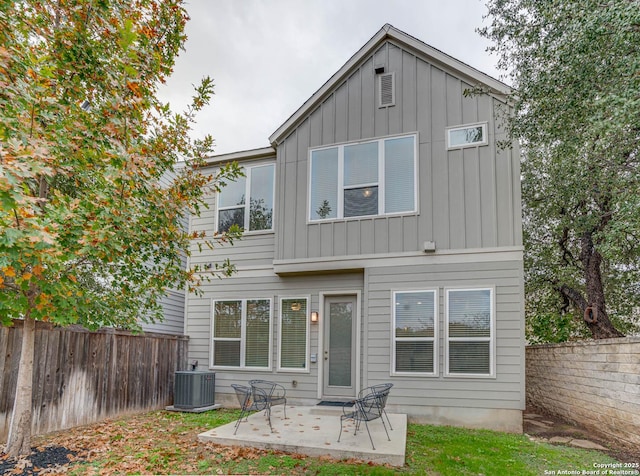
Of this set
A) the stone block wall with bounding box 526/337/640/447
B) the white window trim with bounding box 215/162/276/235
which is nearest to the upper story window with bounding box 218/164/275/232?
the white window trim with bounding box 215/162/276/235

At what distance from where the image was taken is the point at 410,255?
26.7 ft

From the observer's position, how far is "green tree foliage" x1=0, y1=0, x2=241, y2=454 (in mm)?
3975

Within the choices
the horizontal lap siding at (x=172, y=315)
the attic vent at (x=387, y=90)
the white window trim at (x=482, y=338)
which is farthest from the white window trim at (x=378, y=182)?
the horizontal lap siding at (x=172, y=315)

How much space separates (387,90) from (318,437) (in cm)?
677

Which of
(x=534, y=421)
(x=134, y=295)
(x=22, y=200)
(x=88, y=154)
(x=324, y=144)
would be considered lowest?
(x=534, y=421)

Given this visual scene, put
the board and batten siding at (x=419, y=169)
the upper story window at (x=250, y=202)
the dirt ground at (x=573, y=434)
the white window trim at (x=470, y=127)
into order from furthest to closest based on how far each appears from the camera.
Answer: the upper story window at (x=250, y=202)
the white window trim at (x=470, y=127)
the board and batten siding at (x=419, y=169)
the dirt ground at (x=573, y=434)

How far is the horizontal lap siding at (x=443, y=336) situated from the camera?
7.25m

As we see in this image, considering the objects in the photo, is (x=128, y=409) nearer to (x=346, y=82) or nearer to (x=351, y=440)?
(x=351, y=440)

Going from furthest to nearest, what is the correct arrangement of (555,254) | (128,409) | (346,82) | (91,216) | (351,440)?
(555,254), (346,82), (128,409), (351,440), (91,216)

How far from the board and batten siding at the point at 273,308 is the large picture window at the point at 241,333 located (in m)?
0.13

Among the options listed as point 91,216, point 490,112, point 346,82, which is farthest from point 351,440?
point 346,82

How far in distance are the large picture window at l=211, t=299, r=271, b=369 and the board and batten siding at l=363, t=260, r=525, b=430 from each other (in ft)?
7.90

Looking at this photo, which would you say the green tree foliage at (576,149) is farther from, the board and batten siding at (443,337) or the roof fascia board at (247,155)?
the roof fascia board at (247,155)

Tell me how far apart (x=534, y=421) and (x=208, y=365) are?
6.96 m
